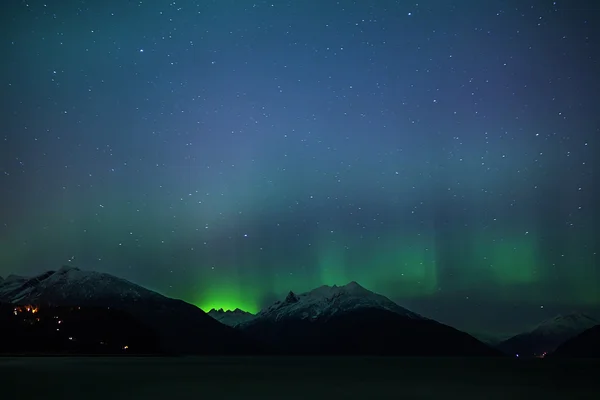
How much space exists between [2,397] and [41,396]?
440cm

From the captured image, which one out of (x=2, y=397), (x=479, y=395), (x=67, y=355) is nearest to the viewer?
(x=2, y=397)

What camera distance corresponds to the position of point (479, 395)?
173 ft

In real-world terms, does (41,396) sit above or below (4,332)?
below

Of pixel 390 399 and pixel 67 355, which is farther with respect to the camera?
pixel 67 355

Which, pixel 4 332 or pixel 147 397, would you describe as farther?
pixel 4 332

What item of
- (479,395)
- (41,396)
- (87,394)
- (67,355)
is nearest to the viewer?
(41,396)

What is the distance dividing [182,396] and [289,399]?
27.2 feet

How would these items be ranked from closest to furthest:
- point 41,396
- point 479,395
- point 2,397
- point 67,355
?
point 2,397
point 41,396
point 479,395
point 67,355

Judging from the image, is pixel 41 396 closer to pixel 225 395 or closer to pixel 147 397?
pixel 147 397

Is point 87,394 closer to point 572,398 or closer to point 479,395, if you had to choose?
point 479,395

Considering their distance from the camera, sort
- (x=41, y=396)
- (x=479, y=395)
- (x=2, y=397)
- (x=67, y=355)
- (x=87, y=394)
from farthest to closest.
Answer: (x=67, y=355) → (x=479, y=395) → (x=87, y=394) → (x=41, y=396) → (x=2, y=397)

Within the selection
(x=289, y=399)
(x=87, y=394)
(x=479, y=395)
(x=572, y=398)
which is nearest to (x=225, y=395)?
(x=289, y=399)

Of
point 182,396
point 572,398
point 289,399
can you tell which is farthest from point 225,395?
point 572,398

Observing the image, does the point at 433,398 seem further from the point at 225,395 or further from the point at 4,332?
the point at 4,332
